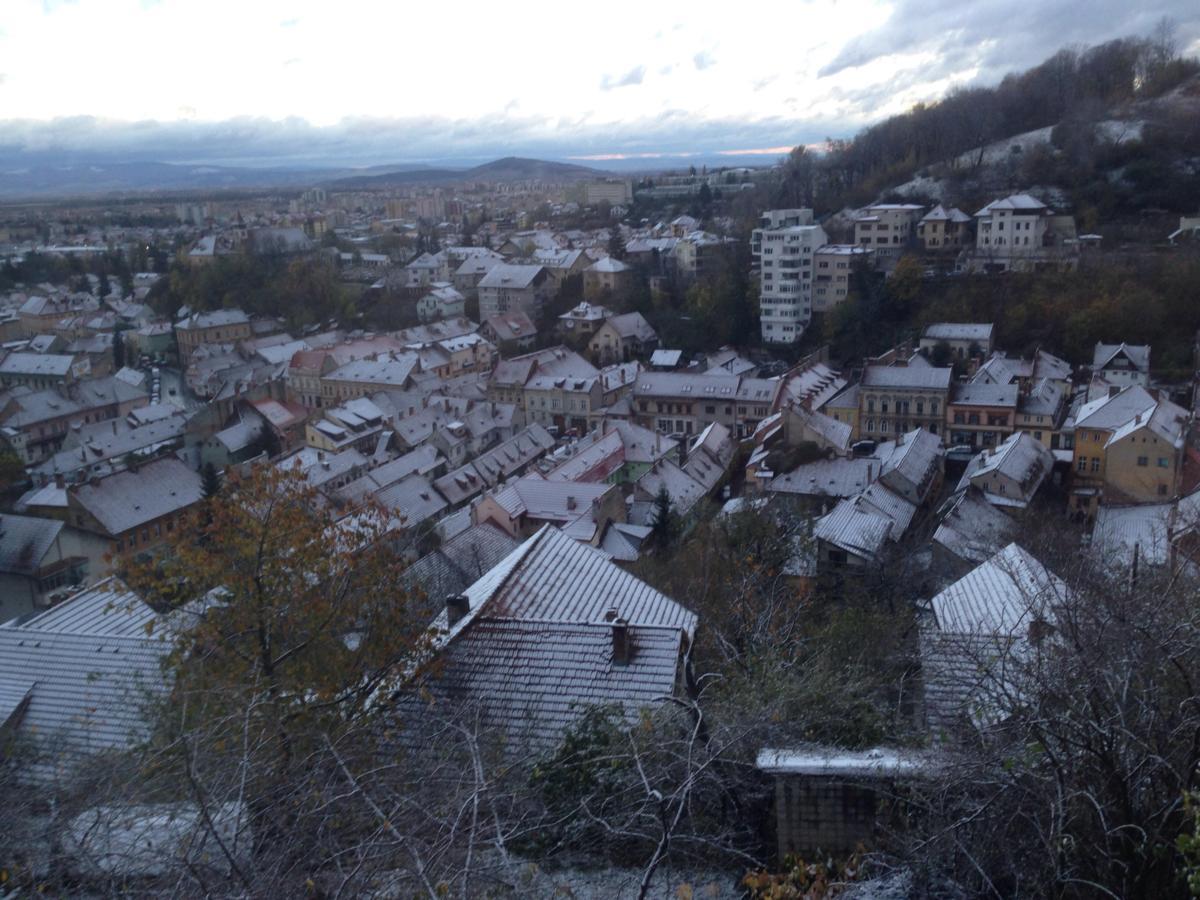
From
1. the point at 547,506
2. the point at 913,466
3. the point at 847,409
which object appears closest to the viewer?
the point at 547,506

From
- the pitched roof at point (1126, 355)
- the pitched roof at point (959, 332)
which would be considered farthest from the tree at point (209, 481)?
the pitched roof at point (1126, 355)

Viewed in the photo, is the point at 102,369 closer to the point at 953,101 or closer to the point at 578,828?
the point at 578,828

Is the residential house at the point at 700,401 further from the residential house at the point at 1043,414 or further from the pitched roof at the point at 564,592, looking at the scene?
the pitched roof at the point at 564,592

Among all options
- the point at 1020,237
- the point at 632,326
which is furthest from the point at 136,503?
the point at 1020,237

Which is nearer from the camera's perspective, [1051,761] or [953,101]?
[1051,761]

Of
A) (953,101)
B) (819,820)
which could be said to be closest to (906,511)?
(819,820)

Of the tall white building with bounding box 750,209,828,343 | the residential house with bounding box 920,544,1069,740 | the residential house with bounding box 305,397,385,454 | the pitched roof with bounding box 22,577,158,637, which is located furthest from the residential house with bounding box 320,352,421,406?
the residential house with bounding box 920,544,1069,740

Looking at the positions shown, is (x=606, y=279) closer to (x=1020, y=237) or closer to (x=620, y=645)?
(x=1020, y=237)
